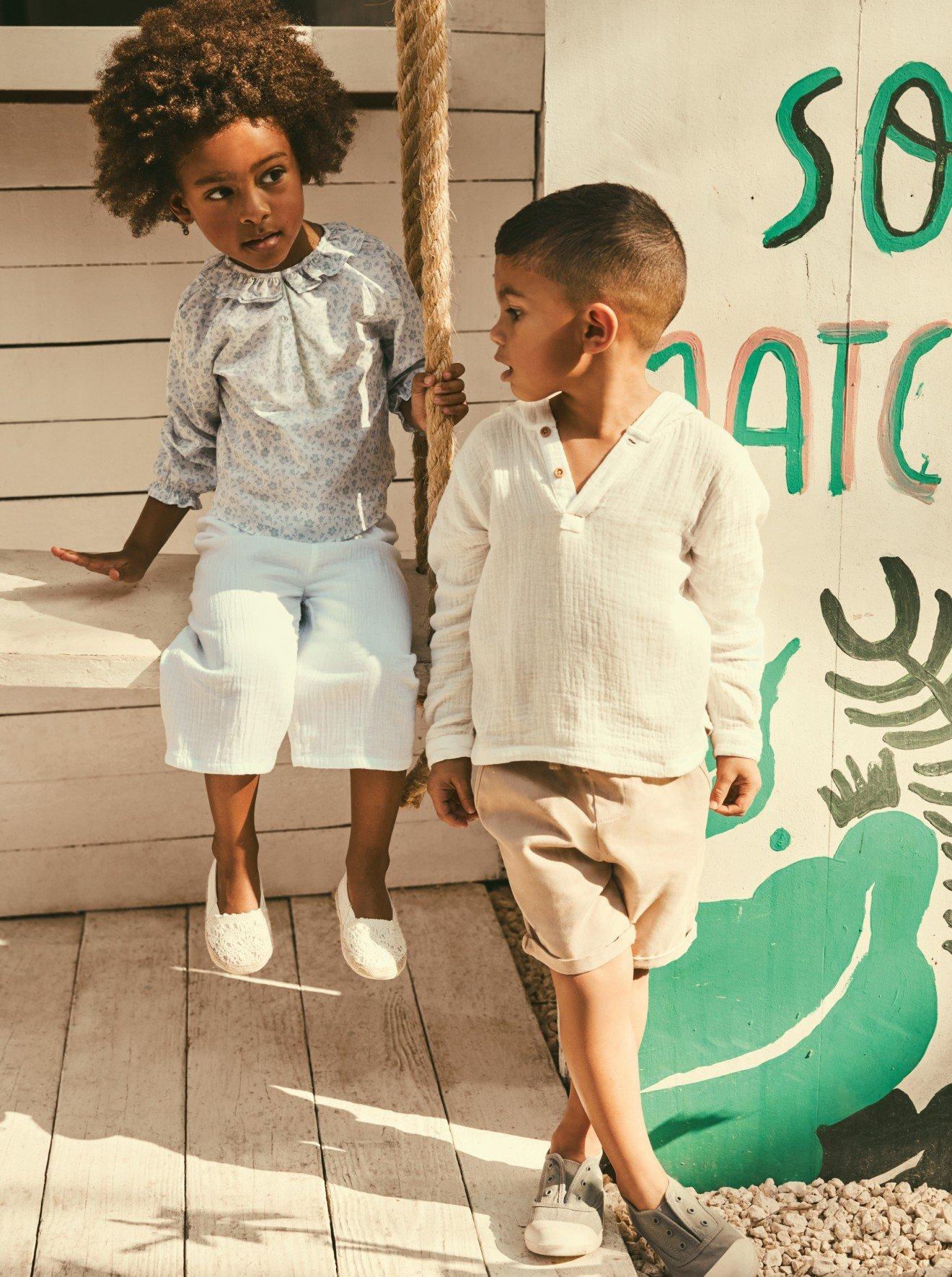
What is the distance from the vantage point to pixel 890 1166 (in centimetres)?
200

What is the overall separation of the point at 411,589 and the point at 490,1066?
0.85 metres

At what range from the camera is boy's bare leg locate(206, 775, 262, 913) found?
5.54ft

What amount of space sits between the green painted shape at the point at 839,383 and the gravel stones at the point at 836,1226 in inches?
42.4

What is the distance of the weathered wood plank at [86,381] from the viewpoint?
2420mm

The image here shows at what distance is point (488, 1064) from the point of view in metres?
2.17

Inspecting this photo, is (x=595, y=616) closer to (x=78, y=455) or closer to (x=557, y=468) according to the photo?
(x=557, y=468)

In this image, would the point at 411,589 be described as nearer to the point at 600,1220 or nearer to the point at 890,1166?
the point at 600,1220

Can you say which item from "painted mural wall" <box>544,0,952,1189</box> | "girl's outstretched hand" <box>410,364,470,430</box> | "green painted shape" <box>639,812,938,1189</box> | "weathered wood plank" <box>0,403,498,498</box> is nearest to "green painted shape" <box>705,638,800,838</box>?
"painted mural wall" <box>544,0,952,1189</box>

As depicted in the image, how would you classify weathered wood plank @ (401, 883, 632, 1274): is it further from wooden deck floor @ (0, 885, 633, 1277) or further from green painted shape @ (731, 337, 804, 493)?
green painted shape @ (731, 337, 804, 493)

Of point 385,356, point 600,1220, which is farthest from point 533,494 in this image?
point 600,1220

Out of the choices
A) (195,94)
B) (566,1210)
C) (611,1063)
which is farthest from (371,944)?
(195,94)

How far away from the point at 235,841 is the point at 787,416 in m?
0.94

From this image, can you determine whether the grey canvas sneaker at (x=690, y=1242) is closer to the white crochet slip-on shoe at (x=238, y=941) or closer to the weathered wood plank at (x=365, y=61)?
the white crochet slip-on shoe at (x=238, y=941)

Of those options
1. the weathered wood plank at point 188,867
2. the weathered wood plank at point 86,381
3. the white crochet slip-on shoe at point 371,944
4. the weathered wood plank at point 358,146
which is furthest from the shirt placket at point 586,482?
the weathered wood plank at point 188,867
